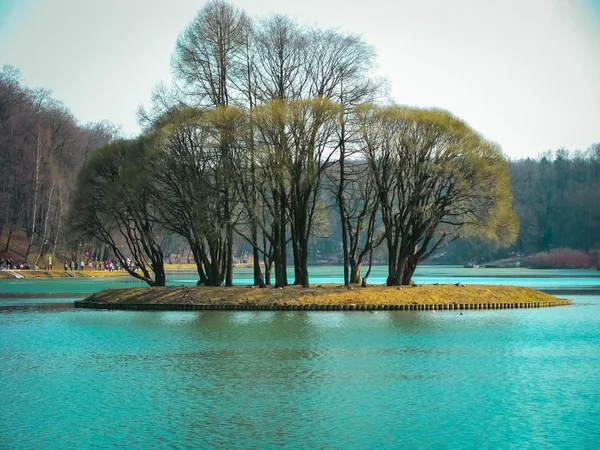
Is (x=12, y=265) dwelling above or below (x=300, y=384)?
above

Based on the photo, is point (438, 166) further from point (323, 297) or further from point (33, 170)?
point (33, 170)

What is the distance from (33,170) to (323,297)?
6438 centimetres

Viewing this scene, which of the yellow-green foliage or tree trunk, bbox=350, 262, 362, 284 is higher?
the yellow-green foliage

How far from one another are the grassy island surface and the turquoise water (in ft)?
19.0

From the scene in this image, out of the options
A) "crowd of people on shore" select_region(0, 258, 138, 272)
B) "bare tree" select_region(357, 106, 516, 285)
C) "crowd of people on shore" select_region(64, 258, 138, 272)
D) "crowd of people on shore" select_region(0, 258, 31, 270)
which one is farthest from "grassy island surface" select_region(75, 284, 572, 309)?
"crowd of people on shore" select_region(64, 258, 138, 272)

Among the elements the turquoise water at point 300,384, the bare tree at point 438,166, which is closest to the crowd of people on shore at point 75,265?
the bare tree at point 438,166

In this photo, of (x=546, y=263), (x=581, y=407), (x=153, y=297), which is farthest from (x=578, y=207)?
(x=581, y=407)

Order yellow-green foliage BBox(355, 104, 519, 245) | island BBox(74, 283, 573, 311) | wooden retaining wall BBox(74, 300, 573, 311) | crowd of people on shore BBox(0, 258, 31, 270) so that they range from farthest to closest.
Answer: crowd of people on shore BBox(0, 258, 31, 270) → yellow-green foliage BBox(355, 104, 519, 245) → island BBox(74, 283, 573, 311) → wooden retaining wall BBox(74, 300, 573, 311)

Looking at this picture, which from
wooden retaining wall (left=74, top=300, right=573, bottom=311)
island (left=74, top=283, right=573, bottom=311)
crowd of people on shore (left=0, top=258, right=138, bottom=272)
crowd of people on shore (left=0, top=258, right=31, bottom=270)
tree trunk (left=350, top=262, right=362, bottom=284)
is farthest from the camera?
crowd of people on shore (left=0, top=258, right=138, bottom=272)

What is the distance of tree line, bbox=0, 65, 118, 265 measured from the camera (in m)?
95.8

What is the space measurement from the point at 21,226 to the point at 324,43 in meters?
71.2

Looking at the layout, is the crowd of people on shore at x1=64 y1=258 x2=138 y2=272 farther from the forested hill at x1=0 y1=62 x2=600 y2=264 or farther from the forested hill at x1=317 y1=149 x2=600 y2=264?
the forested hill at x1=317 y1=149 x2=600 y2=264

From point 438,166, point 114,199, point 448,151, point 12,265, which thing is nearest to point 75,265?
point 12,265

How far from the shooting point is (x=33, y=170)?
98.1 m
